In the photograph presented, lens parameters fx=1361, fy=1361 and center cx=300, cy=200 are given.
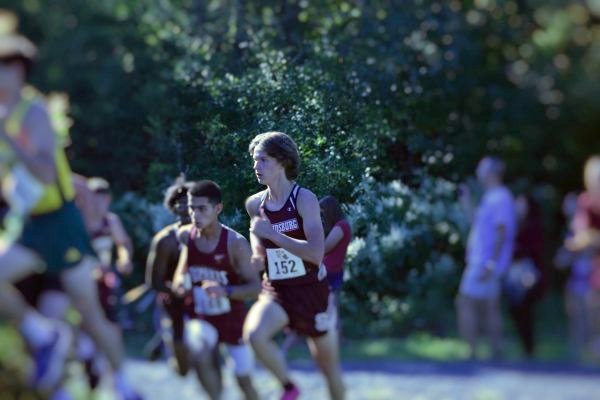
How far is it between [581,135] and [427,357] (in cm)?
794

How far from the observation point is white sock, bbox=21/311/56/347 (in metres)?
6.00

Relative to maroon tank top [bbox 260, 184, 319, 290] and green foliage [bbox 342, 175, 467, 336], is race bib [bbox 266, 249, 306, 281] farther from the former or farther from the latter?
green foliage [bbox 342, 175, 467, 336]

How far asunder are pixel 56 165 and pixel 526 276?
6569 millimetres

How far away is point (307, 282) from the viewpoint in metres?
7.90

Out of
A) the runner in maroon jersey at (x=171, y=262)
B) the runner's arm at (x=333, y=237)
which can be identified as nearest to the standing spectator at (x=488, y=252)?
the runner's arm at (x=333, y=237)

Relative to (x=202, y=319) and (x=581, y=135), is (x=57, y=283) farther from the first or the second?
(x=581, y=135)

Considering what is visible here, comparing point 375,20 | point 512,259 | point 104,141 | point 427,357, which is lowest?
point 427,357

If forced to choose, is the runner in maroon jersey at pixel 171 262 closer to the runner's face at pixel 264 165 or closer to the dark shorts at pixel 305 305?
the dark shorts at pixel 305 305

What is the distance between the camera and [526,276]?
38.1 feet

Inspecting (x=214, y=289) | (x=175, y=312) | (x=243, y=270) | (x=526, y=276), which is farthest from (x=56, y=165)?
(x=526, y=276)

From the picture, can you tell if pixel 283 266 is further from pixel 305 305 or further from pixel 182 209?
pixel 182 209

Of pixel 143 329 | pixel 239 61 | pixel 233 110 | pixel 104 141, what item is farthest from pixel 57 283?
pixel 143 329

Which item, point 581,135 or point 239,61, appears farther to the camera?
point 581,135

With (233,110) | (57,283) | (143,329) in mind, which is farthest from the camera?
(143,329)
